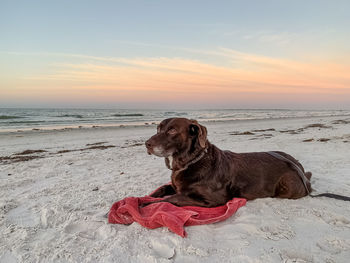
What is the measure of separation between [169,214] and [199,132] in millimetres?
1254

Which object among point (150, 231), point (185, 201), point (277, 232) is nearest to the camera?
point (277, 232)

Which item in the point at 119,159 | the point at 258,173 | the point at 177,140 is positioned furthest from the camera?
the point at 119,159

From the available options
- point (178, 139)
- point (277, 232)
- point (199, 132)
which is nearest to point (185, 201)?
point (178, 139)

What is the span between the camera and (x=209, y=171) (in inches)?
142

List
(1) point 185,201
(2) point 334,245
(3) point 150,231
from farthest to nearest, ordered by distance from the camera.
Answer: (1) point 185,201
(3) point 150,231
(2) point 334,245

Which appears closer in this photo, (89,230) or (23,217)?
(89,230)

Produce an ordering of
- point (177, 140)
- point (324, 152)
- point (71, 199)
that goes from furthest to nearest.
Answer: point (324, 152) < point (71, 199) < point (177, 140)

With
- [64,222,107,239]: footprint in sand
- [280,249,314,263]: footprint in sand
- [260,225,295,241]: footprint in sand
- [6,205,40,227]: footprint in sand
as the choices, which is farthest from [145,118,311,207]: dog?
[6,205,40,227]: footprint in sand

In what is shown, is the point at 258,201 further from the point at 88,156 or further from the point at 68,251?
the point at 88,156

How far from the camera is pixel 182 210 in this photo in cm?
327

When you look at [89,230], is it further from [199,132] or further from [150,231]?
[199,132]

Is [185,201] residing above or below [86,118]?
below

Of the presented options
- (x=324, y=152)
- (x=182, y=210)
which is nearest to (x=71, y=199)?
(x=182, y=210)

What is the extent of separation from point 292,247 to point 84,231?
2.47 metres
